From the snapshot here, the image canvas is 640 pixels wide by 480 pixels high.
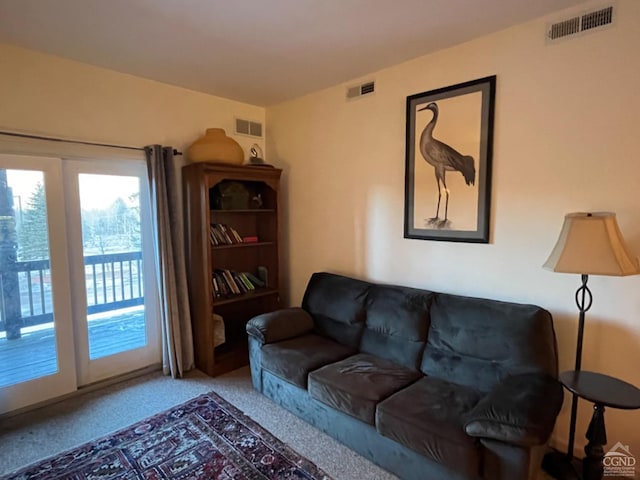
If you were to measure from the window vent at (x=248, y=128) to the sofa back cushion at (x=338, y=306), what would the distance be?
1794mm

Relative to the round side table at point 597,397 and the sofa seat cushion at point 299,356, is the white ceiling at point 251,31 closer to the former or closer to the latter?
the round side table at point 597,397

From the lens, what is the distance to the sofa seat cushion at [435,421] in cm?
167

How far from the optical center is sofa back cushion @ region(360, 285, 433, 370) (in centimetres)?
251

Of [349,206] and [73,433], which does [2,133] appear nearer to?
[73,433]

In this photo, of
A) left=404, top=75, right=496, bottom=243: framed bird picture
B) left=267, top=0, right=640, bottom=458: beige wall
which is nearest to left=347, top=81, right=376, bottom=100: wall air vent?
left=267, top=0, right=640, bottom=458: beige wall

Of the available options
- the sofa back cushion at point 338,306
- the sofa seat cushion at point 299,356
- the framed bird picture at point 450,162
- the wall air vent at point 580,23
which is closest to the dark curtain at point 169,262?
the sofa seat cushion at point 299,356

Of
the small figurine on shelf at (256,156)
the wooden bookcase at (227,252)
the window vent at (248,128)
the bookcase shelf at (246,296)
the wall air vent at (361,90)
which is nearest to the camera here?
the wall air vent at (361,90)

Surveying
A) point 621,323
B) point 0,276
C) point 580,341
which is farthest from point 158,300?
point 621,323

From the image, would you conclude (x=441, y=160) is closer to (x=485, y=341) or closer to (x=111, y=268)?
(x=485, y=341)

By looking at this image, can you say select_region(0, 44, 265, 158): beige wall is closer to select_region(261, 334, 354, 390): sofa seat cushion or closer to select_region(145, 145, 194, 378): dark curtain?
select_region(145, 145, 194, 378): dark curtain

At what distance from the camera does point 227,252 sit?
147 inches

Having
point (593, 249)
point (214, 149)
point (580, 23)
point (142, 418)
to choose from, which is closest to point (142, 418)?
point (142, 418)

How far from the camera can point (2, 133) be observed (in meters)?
2.46

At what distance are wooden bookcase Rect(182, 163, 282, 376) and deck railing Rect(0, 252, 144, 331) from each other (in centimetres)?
49
